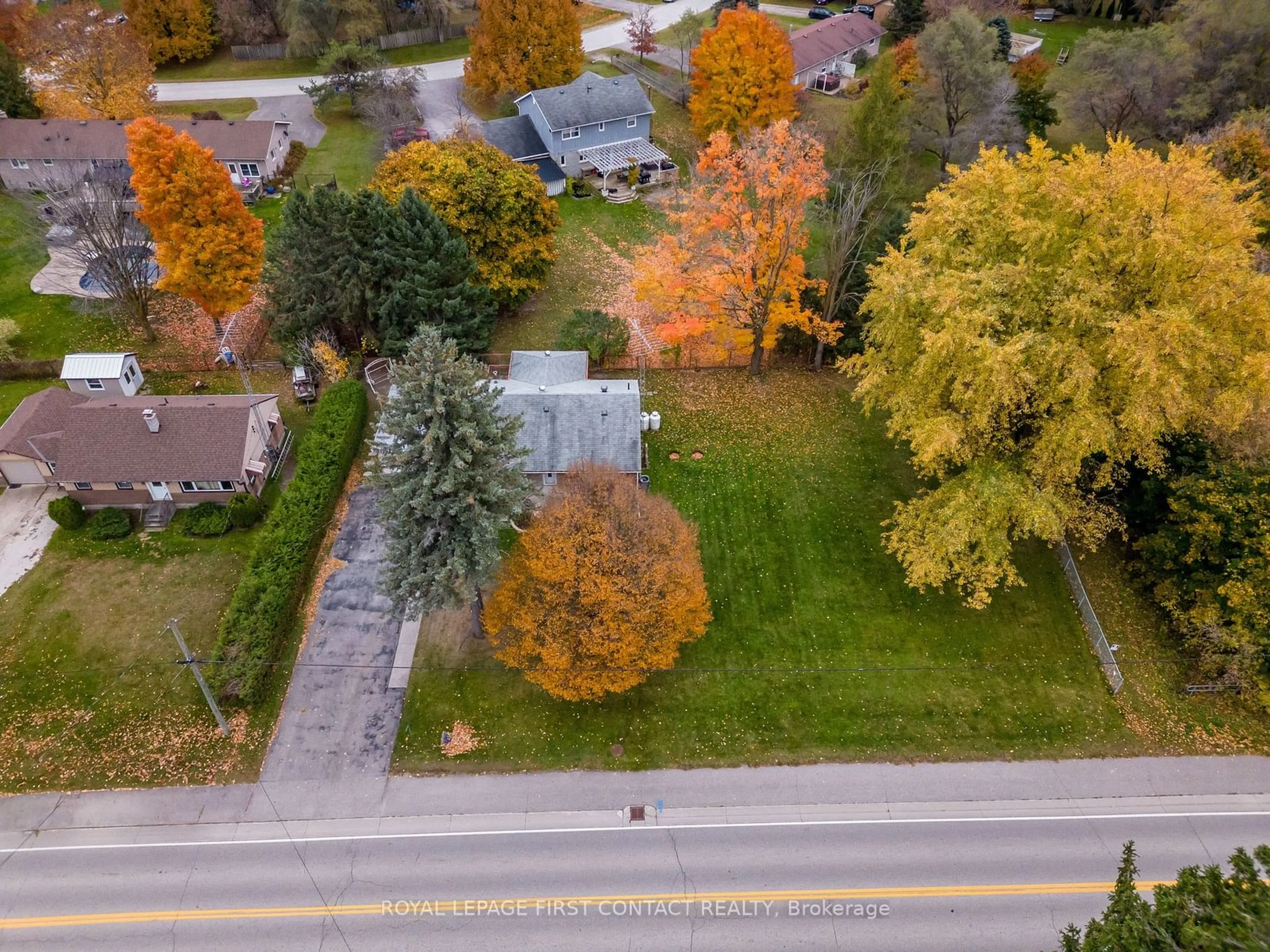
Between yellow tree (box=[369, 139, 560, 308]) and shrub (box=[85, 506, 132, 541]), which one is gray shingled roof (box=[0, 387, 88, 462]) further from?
yellow tree (box=[369, 139, 560, 308])

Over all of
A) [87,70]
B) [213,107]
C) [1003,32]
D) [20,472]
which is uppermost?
[1003,32]

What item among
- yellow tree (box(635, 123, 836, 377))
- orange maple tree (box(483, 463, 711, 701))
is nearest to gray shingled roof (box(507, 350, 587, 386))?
yellow tree (box(635, 123, 836, 377))

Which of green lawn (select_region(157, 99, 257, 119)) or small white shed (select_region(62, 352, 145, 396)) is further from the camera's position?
green lawn (select_region(157, 99, 257, 119))

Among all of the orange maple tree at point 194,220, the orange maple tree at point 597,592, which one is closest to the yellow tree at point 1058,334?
the orange maple tree at point 597,592

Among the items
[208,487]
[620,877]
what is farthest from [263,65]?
[620,877]

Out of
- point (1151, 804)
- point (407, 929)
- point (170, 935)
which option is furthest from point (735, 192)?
point (170, 935)

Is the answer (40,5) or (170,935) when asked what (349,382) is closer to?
(170,935)

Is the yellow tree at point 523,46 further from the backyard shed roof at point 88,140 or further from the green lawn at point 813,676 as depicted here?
the green lawn at point 813,676

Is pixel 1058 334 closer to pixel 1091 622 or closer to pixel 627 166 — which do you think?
pixel 1091 622
